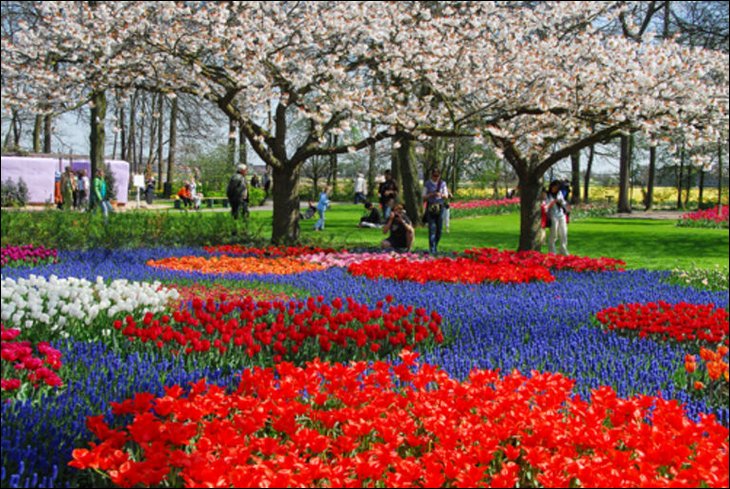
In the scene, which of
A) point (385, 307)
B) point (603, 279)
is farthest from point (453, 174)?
point (385, 307)

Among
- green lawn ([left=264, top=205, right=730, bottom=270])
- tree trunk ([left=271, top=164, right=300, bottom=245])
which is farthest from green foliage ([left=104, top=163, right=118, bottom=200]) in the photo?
tree trunk ([left=271, top=164, right=300, bottom=245])

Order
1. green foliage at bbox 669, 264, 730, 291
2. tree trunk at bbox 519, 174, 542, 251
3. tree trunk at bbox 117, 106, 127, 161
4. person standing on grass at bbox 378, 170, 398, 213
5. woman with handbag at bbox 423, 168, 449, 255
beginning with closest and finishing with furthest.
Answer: green foliage at bbox 669, 264, 730, 291 < woman with handbag at bbox 423, 168, 449, 255 < tree trunk at bbox 519, 174, 542, 251 < person standing on grass at bbox 378, 170, 398, 213 < tree trunk at bbox 117, 106, 127, 161

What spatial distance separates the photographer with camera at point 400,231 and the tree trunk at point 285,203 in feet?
6.87

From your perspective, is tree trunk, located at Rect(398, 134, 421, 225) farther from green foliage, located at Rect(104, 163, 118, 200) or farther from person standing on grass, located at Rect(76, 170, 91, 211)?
person standing on grass, located at Rect(76, 170, 91, 211)

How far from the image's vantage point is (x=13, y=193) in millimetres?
29594

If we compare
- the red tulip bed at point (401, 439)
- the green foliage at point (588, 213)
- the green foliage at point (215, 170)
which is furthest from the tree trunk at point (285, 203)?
the green foliage at point (215, 170)

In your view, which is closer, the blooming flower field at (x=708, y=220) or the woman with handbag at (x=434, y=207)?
the woman with handbag at (x=434, y=207)

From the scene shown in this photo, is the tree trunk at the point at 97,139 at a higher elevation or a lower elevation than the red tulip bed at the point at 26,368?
higher

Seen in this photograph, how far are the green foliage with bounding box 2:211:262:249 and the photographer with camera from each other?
3.07 metres

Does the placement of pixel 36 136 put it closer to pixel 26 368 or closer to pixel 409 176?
pixel 409 176

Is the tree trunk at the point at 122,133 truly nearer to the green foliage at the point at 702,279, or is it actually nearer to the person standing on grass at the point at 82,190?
the person standing on grass at the point at 82,190

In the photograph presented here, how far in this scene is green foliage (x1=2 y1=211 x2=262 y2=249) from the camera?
13211mm

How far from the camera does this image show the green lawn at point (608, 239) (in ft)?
50.9

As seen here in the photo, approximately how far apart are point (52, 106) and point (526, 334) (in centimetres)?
1209
